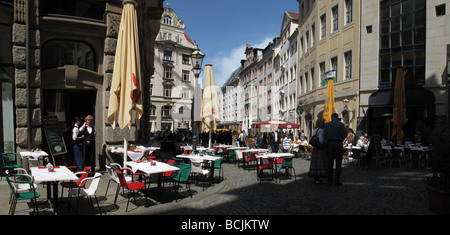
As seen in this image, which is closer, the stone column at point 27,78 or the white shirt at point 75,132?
the white shirt at point 75,132

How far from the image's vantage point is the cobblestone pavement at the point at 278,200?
18.1 feet

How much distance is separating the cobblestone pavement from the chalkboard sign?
1249 mm

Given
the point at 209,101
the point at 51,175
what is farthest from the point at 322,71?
the point at 51,175

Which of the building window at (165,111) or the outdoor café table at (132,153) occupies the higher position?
the building window at (165,111)

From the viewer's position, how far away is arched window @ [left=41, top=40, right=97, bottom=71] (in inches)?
351

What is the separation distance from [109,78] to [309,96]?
66.2 feet

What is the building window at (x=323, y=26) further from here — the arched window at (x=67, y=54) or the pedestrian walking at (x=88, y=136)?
the pedestrian walking at (x=88, y=136)

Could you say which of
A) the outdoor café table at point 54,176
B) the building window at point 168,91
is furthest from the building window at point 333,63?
the building window at point 168,91

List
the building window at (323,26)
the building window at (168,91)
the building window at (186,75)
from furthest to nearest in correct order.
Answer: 1. the building window at (186,75)
2. the building window at (168,91)
3. the building window at (323,26)

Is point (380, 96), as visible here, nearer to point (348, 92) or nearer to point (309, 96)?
point (348, 92)

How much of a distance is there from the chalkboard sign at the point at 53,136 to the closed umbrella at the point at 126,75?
8.89ft

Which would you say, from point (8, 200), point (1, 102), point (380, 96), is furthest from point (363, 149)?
point (1, 102)

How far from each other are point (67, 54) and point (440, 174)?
10.3 m

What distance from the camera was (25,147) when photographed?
8.20 m
